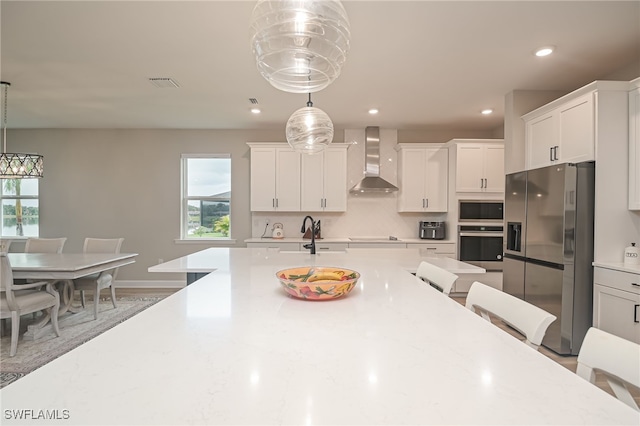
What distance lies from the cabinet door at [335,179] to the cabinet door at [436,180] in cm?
127

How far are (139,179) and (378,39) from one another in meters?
4.57

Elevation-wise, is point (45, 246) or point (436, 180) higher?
point (436, 180)

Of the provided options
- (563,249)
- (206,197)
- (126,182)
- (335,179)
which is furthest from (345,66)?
(126,182)

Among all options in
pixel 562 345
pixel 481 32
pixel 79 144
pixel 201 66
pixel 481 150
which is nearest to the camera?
pixel 481 32

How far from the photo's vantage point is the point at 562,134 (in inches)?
119

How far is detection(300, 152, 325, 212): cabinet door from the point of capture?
5039mm

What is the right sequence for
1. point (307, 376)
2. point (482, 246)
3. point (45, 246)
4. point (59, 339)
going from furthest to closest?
point (482, 246) → point (45, 246) → point (59, 339) → point (307, 376)

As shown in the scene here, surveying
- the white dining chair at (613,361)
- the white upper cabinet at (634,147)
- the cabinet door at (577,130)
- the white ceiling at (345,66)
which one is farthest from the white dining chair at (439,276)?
the white upper cabinet at (634,147)

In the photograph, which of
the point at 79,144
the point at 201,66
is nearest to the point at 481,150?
the point at 201,66

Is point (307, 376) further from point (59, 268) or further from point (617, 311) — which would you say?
point (59, 268)

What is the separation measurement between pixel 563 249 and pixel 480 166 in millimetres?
2186

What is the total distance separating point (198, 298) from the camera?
4.43ft

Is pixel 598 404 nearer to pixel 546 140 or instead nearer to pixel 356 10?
pixel 356 10

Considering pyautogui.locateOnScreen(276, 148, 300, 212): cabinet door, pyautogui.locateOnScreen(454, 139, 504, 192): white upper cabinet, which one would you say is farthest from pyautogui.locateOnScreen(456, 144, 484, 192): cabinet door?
pyautogui.locateOnScreen(276, 148, 300, 212): cabinet door
